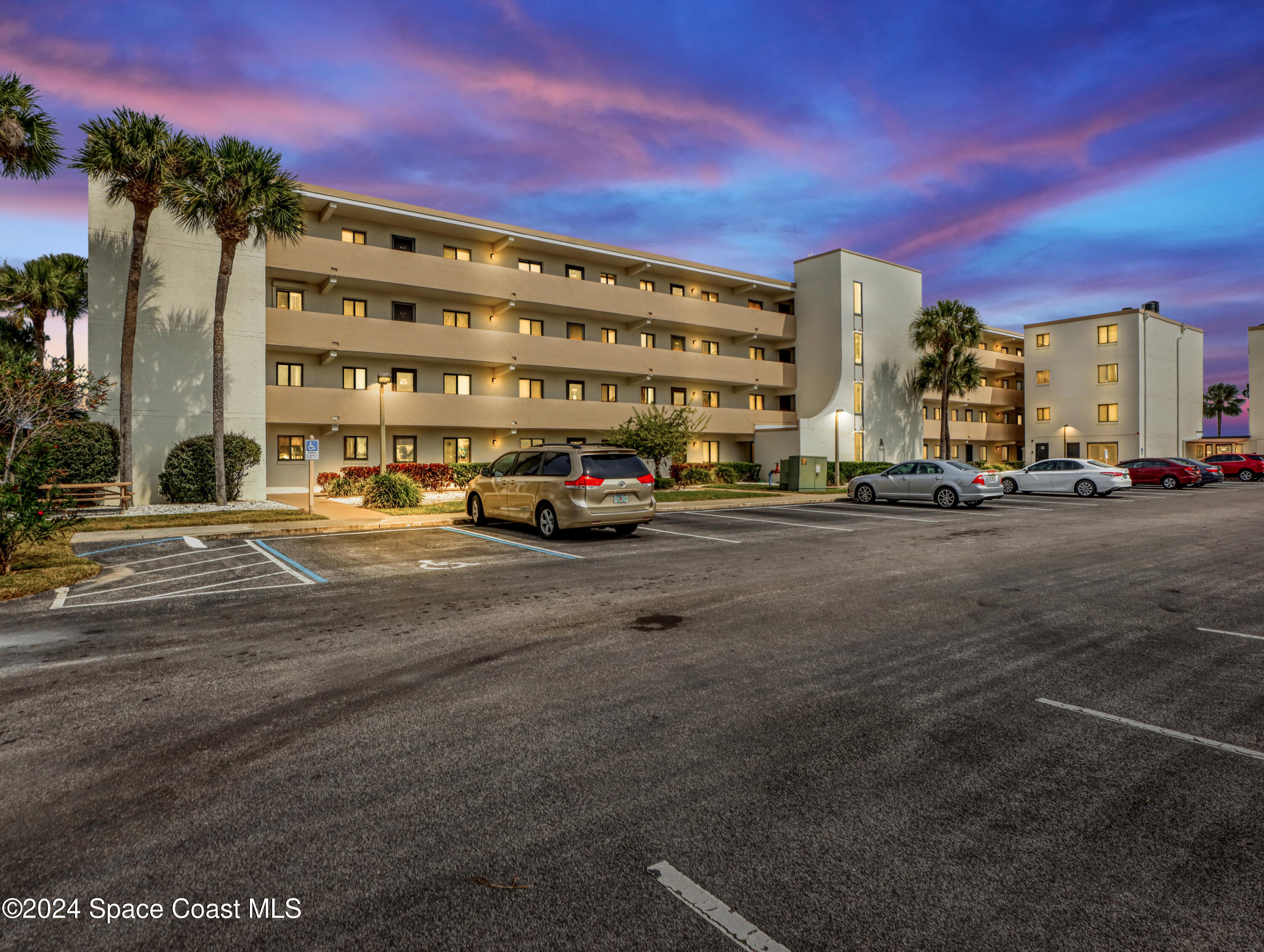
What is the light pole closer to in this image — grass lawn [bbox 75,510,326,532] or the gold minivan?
grass lawn [bbox 75,510,326,532]

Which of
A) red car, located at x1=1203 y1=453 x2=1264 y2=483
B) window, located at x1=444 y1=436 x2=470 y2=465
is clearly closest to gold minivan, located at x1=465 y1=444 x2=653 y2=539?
window, located at x1=444 y1=436 x2=470 y2=465

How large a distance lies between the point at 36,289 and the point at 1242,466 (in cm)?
6322

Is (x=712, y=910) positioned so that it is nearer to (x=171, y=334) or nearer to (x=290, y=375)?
(x=171, y=334)

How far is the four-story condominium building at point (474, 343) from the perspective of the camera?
21.8 m

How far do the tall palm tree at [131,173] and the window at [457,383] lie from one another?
12704mm

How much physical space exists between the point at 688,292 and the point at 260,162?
79.7 ft

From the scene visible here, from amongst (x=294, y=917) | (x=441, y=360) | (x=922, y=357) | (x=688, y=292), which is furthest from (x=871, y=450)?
(x=294, y=917)

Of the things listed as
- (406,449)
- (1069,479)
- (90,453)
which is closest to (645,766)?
(90,453)

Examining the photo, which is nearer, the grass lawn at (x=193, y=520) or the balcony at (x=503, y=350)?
the grass lawn at (x=193, y=520)

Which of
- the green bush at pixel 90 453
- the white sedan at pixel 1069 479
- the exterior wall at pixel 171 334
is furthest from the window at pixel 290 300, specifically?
the white sedan at pixel 1069 479

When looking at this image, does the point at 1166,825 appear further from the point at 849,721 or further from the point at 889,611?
the point at 889,611

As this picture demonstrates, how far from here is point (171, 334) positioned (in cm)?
2162

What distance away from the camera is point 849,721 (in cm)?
423

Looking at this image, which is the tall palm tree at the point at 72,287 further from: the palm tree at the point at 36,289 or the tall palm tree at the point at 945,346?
the tall palm tree at the point at 945,346
